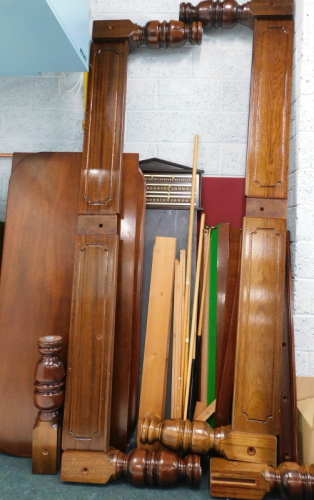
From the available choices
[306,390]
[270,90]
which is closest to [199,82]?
[270,90]

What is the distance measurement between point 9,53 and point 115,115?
0.51 metres

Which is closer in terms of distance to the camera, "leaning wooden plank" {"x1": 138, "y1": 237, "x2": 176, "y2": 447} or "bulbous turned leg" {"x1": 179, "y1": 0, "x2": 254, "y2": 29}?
"leaning wooden plank" {"x1": 138, "y1": 237, "x2": 176, "y2": 447}

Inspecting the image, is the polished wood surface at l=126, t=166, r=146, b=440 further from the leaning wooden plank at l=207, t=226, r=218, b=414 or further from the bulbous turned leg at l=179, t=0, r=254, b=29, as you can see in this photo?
→ the bulbous turned leg at l=179, t=0, r=254, b=29

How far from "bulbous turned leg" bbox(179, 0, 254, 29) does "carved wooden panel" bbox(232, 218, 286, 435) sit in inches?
39.1

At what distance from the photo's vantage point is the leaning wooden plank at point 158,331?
1.73 metres

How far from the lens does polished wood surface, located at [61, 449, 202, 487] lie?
141 cm

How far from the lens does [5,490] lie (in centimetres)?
141

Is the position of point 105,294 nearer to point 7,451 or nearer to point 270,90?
point 7,451

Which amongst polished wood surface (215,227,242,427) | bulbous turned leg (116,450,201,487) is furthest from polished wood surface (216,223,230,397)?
bulbous turned leg (116,450,201,487)

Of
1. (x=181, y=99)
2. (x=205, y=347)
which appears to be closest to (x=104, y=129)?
(x=181, y=99)

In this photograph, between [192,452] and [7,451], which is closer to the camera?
[192,452]

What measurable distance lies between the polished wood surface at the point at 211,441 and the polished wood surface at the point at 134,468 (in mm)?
44

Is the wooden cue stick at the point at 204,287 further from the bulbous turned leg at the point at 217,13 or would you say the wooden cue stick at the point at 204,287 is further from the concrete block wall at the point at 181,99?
the bulbous turned leg at the point at 217,13

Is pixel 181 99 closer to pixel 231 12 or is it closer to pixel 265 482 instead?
pixel 231 12
